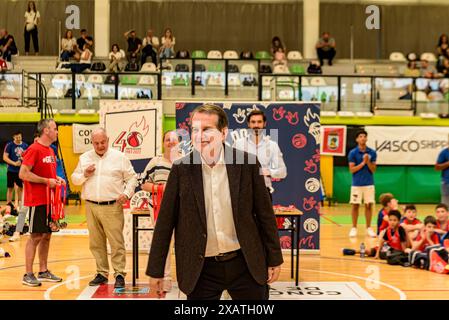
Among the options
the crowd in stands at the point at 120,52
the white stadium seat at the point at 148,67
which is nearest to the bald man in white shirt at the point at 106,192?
the crowd in stands at the point at 120,52

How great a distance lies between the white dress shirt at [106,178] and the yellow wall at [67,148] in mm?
10885

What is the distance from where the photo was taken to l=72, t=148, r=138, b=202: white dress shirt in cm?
867

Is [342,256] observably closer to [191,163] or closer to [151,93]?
[191,163]

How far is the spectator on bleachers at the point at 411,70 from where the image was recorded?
22922 millimetres

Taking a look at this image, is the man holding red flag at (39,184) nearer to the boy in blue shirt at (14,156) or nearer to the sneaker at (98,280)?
the sneaker at (98,280)

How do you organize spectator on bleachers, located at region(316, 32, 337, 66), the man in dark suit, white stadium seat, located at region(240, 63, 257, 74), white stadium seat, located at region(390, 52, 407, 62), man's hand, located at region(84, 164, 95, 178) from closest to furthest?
1. the man in dark suit
2. man's hand, located at region(84, 164, 95, 178)
3. white stadium seat, located at region(240, 63, 257, 74)
4. spectator on bleachers, located at region(316, 32, 337, 66)
5. white stadium seat, located at region(390, 52, 407, 62)

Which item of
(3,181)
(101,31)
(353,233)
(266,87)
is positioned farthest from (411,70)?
(3,181)

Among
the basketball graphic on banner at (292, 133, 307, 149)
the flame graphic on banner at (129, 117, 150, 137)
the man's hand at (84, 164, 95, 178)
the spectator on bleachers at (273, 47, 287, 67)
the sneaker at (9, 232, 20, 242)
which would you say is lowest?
the sneaker at (9, 232, 20, 242)

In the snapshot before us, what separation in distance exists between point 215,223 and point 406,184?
1657cm

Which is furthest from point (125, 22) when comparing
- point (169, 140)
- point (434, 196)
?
point (169, 140)

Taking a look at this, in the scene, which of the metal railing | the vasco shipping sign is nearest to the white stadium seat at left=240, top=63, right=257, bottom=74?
the metal railing

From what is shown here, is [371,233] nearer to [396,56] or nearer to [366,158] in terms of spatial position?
[366,158]

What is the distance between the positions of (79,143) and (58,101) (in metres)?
1.22

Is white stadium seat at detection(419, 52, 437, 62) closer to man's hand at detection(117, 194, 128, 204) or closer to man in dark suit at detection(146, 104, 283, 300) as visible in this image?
man's hand at detection(117, 194, 128, 204)
